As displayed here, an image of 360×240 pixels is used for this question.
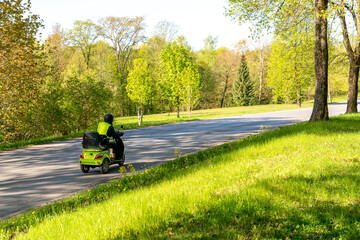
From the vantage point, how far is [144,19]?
47000 mm

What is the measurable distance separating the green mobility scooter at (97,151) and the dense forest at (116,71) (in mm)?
7820

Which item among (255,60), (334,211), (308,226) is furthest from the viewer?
(255,60)

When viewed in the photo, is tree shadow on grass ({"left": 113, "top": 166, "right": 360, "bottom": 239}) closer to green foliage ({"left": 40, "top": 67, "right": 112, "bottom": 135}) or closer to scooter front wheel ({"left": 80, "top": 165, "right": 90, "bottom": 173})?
scooter front wheel ({"left": 80, "top": 165, "right": 90, "bottom": 173})

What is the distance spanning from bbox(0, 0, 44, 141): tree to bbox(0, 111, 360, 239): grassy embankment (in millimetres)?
9936

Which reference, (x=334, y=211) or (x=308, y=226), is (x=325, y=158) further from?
(x=308, y=226)

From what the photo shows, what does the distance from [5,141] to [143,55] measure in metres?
43.6

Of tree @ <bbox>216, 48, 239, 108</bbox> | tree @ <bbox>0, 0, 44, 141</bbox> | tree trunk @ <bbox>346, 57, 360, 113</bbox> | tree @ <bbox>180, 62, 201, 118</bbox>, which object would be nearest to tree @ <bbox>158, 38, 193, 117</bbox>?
tree @ <bbox>180, 62, 201, 118</bbox>

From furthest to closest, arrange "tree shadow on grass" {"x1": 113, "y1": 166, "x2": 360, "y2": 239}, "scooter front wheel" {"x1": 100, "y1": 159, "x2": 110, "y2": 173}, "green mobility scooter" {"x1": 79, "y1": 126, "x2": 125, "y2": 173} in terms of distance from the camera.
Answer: "scooter front wheel" {"x1": 100, "y1": 159, "x2": 110, "y2": 173} → "green mobility scooter" {"x1": 79, "y1": 126, "x2": 125, "y2": 173} → "tree shadow on grass" {"x1": 113, "y1": 166, "x2": 360, "y2": 239}

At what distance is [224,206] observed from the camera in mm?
4023

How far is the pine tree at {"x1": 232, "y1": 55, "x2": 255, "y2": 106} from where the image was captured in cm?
5803

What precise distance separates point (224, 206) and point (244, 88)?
57288 mm

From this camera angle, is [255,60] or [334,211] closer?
[334,211]

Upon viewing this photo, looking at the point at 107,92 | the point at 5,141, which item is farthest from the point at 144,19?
the point at 5,141

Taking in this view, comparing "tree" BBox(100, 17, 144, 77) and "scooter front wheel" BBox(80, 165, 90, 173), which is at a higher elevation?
"tree" BBox(100, 17, 144, 77)
